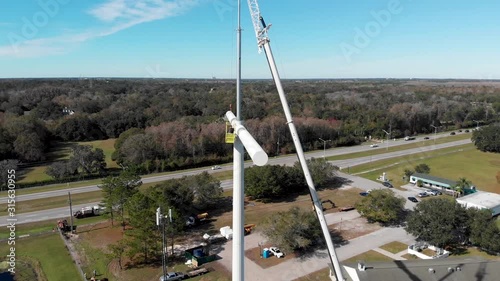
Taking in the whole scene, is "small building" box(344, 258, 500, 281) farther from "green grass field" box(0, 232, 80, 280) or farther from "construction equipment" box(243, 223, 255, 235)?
"green grass field" box(0, 232, 80, 280)

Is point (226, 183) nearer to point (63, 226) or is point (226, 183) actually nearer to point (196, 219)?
point (196, 219)

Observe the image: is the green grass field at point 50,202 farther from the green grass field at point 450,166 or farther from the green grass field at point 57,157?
the green grass field at point 450,166

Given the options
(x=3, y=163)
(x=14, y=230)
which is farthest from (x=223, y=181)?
(x=3, y=163)

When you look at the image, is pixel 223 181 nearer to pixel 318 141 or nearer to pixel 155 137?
pixel 155 137

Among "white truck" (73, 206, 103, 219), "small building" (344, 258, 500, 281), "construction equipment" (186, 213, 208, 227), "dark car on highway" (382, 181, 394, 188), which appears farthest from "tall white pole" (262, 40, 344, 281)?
"dark car on highway" (382, 181, 394, 188)

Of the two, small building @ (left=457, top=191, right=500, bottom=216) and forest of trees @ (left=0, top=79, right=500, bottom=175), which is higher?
forest of trees @ (left=0, top=79, right=500, bottom=175)

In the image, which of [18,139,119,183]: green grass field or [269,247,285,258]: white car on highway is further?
[18,139,119,183]: green grass field
